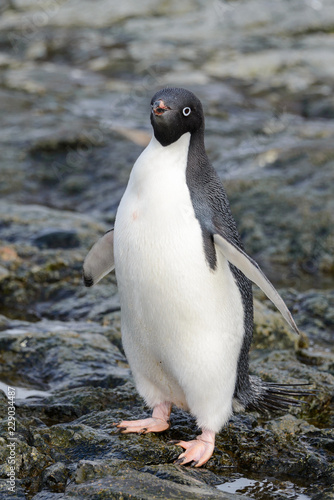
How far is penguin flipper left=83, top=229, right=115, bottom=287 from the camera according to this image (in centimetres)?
365

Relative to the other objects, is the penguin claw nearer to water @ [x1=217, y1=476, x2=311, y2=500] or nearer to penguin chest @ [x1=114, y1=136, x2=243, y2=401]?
penguin chest @ [x1=114, y1=136, x2=243, y2=401]

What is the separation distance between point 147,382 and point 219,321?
0.52 metres

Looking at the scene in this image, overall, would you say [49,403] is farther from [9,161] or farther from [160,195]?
[9,161]

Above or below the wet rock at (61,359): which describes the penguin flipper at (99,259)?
above

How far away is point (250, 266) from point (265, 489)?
968 mm

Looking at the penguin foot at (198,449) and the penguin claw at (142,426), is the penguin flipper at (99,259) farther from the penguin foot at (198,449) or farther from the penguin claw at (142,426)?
the penguin foot at (198,449)

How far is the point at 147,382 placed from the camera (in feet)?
11.7

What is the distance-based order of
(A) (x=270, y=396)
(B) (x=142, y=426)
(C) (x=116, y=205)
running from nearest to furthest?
(B) (x=142, y=426)
(A) (x=270, y=396)
(C) (x=116, y=205)

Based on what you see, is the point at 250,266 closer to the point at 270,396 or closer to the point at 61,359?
the point at 270,396

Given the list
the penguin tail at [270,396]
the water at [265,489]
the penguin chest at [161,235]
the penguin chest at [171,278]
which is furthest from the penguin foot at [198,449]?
the penguin chest at [161,235]

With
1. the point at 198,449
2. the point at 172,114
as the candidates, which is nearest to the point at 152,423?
the point at 198,449

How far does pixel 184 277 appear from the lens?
10.5 feet

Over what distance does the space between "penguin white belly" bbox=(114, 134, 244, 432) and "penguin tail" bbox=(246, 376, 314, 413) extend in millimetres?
254

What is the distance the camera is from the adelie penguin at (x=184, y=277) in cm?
320
